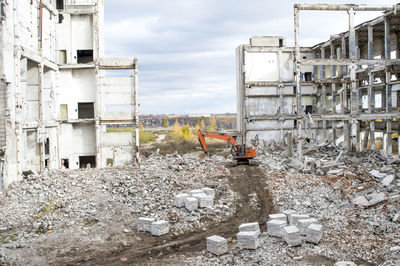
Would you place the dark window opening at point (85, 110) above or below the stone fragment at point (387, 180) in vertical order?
above

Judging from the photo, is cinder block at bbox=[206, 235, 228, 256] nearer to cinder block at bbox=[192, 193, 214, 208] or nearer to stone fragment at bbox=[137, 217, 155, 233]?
stone fragment at bbox=[137, 217, 155, 233]

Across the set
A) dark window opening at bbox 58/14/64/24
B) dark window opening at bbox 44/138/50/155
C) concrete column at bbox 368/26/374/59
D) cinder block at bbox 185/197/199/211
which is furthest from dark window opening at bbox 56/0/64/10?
concrete column at bbox 368/26/374/59

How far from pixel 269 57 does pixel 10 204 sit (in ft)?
68.9

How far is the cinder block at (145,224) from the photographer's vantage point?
11.5m

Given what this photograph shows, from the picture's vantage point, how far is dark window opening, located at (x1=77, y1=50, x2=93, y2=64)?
22734 millimetres

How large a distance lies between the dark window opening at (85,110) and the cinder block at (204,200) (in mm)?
11701

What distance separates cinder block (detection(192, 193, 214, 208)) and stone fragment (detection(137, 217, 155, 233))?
218 cm

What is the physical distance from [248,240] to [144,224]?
3.49m

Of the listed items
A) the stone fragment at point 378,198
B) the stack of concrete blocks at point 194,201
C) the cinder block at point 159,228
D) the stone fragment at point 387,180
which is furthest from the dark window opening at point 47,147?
the stone fragment at point 387,180

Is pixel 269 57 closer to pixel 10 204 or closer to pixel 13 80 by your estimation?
pixel 13 80

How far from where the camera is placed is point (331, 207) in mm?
13219

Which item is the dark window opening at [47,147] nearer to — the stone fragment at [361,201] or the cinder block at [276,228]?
the cinder block at [276,228]

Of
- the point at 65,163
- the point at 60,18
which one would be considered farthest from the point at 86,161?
the point at 60,18

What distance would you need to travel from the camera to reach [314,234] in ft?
33.0
